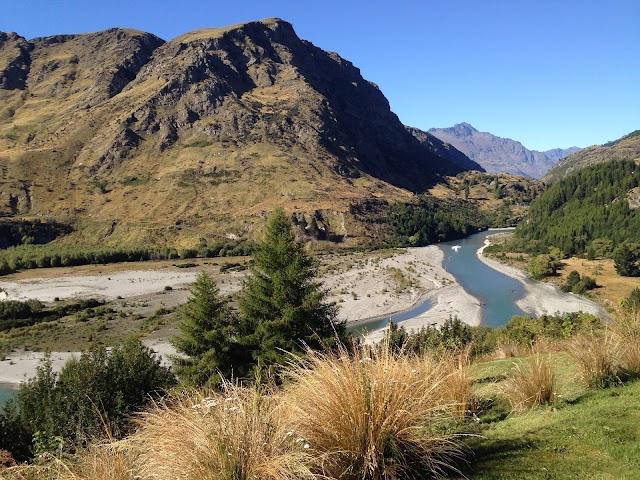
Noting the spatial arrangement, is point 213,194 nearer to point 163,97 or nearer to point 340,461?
point 163,97

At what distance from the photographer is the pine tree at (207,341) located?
19906 mm

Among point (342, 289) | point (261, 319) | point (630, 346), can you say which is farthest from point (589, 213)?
point (630, 346)

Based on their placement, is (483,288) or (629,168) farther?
(629,168)

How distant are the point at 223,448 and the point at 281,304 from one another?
16365mm

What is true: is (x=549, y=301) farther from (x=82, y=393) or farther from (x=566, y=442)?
(x=566, y=442)

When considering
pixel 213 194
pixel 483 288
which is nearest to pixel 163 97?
pixel 213 194

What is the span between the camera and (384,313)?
55.9 meters

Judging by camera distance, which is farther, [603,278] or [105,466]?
[603,278]

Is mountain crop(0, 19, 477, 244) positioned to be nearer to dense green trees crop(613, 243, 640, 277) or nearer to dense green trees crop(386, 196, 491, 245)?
dense green trees crop(386, 196, 491, 245)

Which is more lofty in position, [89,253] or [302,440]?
[89,253]

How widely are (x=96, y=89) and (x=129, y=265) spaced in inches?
5359

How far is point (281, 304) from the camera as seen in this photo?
64.3 ft

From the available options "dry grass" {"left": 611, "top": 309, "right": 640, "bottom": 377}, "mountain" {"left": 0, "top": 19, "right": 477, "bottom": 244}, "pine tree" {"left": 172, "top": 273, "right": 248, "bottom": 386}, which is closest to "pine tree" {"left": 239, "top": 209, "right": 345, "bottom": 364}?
"pine tree" {"left": 172, "top": 273, "right": 248, "bottom": 386}

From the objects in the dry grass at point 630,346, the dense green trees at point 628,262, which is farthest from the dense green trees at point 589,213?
the dry grass at point 630,346
